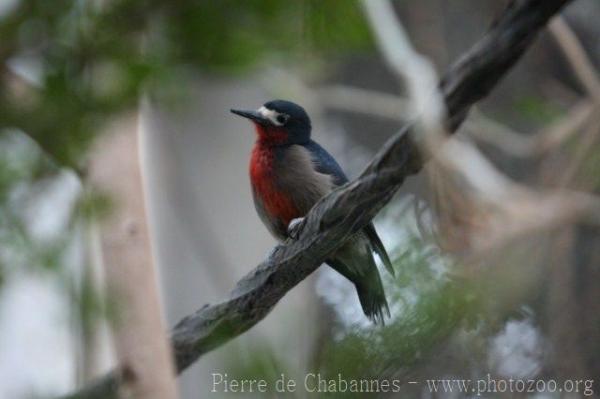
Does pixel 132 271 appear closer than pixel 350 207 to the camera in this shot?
No

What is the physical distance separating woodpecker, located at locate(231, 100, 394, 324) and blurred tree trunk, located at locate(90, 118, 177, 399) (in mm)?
777

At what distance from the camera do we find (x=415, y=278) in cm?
257

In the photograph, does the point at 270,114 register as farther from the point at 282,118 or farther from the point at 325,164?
the point at 325,164

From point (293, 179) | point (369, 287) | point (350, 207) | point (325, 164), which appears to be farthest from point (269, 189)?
point (350, 207)

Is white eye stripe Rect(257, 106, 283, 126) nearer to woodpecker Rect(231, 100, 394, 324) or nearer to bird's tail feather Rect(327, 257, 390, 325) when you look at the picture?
woodpecker Rect(231, 100, 394, 324)

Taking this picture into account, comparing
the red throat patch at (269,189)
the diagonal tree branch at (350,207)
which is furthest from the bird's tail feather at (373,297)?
the diagonal tree branch at (350,207)

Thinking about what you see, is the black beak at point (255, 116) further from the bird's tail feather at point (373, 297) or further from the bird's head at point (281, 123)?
the bird's tail feather at point (373, 297)

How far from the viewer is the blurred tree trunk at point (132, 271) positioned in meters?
2.19

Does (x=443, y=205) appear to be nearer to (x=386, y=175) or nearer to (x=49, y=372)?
(x=386, y=175)

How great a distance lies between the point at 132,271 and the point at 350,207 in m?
0.76

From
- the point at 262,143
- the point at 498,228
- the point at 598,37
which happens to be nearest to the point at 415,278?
the point at 262,143

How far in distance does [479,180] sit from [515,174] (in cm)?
142

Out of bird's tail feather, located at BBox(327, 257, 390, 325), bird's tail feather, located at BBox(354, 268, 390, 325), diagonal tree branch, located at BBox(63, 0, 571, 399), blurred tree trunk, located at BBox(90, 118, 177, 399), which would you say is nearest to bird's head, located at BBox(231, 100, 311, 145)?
bird's tail feather, located at BBox(327, 257, 390, 325)

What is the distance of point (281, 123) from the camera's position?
351cm
